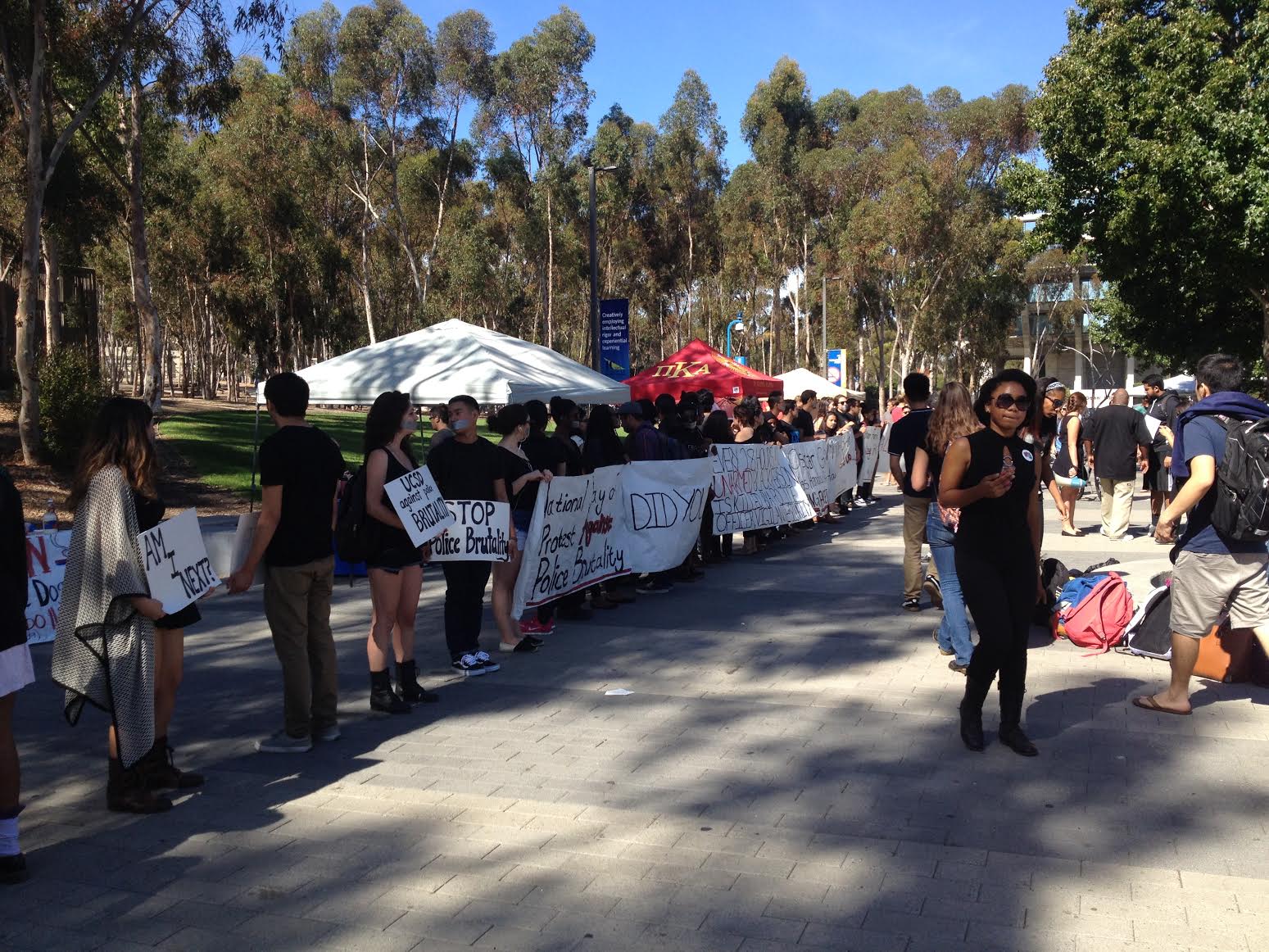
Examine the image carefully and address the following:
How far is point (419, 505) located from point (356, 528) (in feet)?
1.20

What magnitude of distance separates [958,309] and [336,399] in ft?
141

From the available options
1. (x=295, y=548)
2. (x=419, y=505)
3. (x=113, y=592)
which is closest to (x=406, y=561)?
(x=419, y=505)

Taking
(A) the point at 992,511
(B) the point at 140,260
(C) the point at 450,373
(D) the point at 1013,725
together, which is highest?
(B) the point at 140,260

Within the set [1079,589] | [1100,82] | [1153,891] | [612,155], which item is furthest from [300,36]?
[1153,891]

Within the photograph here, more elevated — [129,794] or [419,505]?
[419,505]

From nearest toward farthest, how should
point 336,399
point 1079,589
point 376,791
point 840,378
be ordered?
1. point 376,791
2. point 1079,589
3. point 336,399
4. point 840,378

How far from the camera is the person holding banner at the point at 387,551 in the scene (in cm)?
616

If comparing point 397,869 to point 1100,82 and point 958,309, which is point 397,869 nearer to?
point 1100,82

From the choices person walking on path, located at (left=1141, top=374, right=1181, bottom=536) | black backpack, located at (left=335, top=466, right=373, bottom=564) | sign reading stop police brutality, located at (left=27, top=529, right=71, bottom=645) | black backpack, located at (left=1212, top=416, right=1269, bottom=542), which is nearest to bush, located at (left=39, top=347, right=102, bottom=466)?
sign reading stop police brutality, located at (left=27, top=529, right=71, bottom=645)

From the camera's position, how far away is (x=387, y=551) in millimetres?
6215

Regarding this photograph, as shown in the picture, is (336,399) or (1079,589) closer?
(1079,589)

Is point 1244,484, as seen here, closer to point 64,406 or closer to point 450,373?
point 450,373

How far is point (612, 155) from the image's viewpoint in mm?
54062

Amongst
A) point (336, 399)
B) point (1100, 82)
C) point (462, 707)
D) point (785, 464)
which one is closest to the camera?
point (462, 707)
